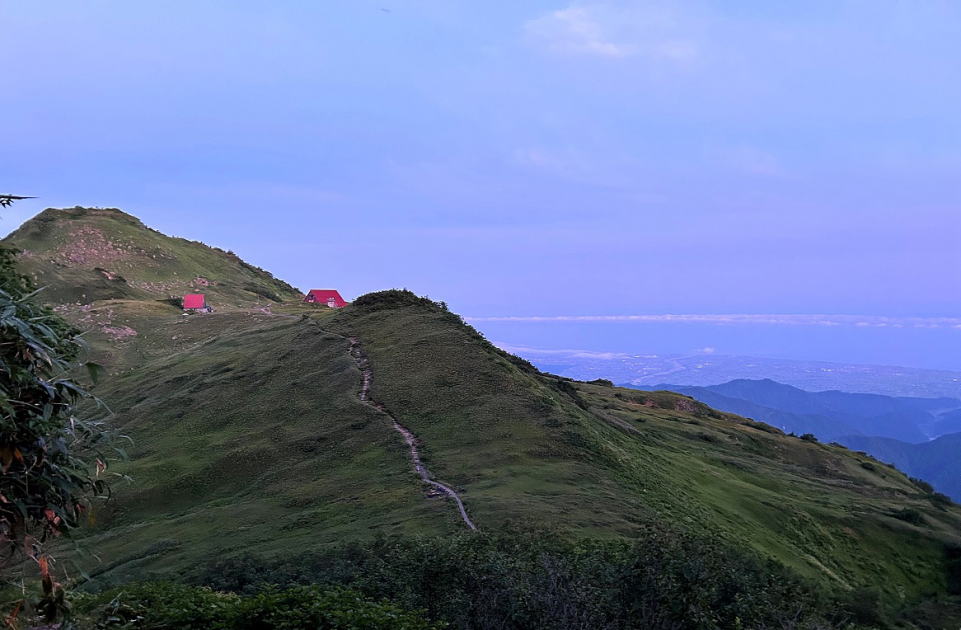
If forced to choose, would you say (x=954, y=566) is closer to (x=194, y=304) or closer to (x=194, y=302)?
(x=194, y=304)

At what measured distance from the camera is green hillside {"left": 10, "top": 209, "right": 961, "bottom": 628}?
108 ft

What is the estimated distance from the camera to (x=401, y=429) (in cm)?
4484

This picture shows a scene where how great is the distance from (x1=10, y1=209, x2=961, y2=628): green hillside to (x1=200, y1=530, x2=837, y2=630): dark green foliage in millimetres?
5884

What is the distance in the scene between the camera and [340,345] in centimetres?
6369

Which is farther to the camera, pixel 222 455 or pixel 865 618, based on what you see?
pixel 222 455

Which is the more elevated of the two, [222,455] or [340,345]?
[340,345]

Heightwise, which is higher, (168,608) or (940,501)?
(168,608)

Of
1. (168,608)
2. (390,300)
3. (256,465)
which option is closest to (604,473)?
(256,465)

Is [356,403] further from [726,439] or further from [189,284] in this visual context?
[189,284]

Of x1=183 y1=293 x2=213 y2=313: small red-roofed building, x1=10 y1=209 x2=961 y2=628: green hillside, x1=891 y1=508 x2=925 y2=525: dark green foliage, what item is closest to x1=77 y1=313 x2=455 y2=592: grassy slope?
x1=10 y1=209 x2=961 y2=628: green hillside

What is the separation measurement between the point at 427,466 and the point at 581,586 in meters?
20.4

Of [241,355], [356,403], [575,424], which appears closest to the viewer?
[575,424]

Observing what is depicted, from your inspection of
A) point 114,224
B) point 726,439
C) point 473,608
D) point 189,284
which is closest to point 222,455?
point 473,608

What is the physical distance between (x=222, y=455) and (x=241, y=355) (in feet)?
82.2
